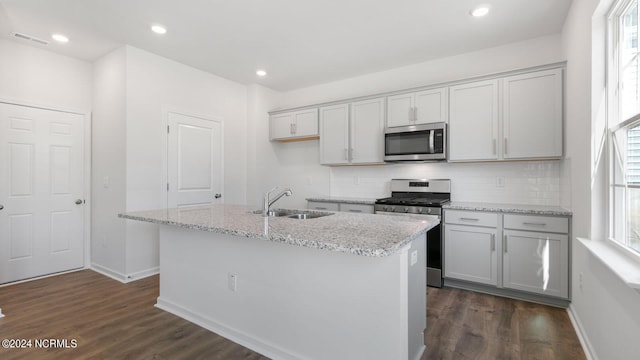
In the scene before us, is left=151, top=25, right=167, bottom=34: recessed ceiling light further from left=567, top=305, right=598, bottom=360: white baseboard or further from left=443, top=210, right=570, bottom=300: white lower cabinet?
left=567, top=305, right=598, bottom=360: white baseboard

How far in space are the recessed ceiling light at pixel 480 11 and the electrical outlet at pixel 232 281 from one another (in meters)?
2.90

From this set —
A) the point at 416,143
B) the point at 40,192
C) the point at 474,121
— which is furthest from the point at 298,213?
the point at 40,192

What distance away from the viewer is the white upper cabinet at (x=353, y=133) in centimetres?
390

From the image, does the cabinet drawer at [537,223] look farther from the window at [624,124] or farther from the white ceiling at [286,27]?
the white ceiling at [286,27]

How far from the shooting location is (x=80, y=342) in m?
2.16

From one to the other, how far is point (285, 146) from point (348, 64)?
1.73 metres

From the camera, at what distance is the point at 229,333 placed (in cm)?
221

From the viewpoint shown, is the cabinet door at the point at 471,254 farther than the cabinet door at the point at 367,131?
No

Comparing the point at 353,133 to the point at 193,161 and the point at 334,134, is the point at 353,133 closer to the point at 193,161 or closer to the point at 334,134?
the point at 334,134

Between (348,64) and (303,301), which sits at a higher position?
(348,64)

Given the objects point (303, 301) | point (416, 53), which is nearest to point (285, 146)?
point (416, 53)

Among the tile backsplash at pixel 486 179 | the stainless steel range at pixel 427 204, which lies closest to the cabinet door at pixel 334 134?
the tile backsplash at pixel 486 179

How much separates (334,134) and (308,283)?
271cm

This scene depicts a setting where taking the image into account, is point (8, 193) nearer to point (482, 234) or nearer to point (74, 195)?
point (74, 195)
